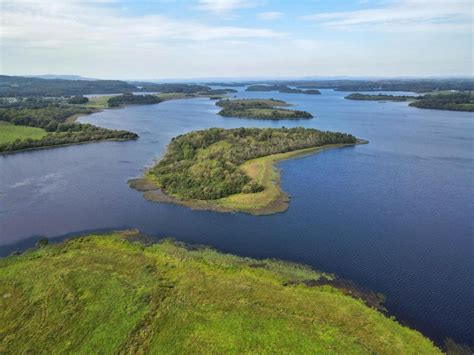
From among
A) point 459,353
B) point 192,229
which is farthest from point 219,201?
point 459,353

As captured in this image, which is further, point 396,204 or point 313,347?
point 396,204

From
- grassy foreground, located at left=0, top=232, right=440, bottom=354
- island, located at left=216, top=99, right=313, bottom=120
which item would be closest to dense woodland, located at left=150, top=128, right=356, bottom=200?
grassy foreground, located at left=0, top=232, right=440, bottom=354

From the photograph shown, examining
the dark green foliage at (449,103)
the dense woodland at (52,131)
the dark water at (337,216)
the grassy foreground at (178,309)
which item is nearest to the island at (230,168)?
the dark water at (337,216)

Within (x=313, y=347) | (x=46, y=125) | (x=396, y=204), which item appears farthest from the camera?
(x=46, y=125)

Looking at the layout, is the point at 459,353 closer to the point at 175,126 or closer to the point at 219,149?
the point at 219,149

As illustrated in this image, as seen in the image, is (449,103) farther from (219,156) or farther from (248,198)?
(248,198)

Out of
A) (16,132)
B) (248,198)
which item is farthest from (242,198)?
(16,132)

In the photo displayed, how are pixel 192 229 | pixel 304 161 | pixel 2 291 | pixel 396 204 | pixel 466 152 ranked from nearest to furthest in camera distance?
pixel 2 291 < pixel 192 229 < pixel 396 204 < pixel 304 161 < pixel 466 152

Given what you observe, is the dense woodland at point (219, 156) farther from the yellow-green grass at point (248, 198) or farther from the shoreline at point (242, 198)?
the shoreline at point (242, 198)
